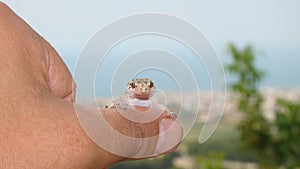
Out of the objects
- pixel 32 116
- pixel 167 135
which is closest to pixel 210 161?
pixel 167 135

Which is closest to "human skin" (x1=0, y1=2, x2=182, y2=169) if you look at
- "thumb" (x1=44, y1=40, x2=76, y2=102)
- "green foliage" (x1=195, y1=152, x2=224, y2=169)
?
"thumb" (x1=44, y1=40, x2=76, y2=102)

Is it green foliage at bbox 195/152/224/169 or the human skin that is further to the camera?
green foliage at bbox 195/152/224/169

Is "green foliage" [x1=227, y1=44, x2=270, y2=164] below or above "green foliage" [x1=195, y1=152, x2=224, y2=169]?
above

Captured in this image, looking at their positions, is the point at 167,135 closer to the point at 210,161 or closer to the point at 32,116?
the point at 32,116

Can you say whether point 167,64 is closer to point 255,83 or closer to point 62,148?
point 62,148

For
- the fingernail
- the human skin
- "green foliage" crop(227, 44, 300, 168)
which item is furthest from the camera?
"green foliage" crop(227, 44, 300, 168)

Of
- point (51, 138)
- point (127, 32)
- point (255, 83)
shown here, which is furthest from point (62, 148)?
point (255, 83)

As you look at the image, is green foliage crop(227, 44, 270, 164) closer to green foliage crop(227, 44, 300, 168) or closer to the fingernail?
green foliage crop(227, 44, 300, 168)
